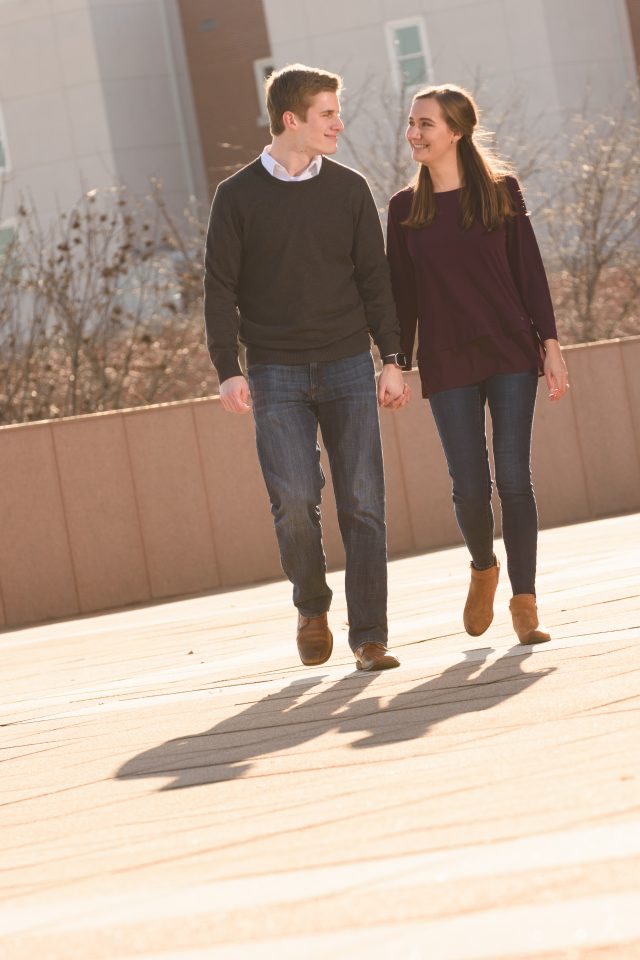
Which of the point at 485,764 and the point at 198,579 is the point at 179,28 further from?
the point at 485,764

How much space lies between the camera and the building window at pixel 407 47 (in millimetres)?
23875

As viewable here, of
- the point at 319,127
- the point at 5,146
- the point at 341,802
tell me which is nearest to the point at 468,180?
the point at 319,127

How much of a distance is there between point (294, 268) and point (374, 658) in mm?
1097

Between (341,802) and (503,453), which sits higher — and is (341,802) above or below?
below

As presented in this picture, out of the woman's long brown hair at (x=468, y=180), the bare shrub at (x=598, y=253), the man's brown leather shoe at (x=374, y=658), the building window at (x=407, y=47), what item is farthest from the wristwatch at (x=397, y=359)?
the building window at (x=407, y=47)

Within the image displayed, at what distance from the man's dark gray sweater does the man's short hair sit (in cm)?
16

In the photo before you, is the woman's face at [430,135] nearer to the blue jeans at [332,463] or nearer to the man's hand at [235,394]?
the blue jeans at [332,463]

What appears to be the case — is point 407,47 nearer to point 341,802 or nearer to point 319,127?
point 319,127

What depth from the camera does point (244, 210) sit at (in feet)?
15.0

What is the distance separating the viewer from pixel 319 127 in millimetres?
4570

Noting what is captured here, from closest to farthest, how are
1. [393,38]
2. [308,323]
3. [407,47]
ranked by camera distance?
[308,323], [393,38], [407,47]

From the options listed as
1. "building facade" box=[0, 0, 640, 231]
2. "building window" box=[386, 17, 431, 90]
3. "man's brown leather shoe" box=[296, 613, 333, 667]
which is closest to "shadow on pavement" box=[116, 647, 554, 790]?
"man's brown leather shoe" box=[296, 613, 333, 667]

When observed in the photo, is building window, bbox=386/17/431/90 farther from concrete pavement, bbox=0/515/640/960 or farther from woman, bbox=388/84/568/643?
woman, bbox=388/84/568/643

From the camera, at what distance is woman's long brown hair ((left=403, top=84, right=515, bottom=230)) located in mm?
4633
